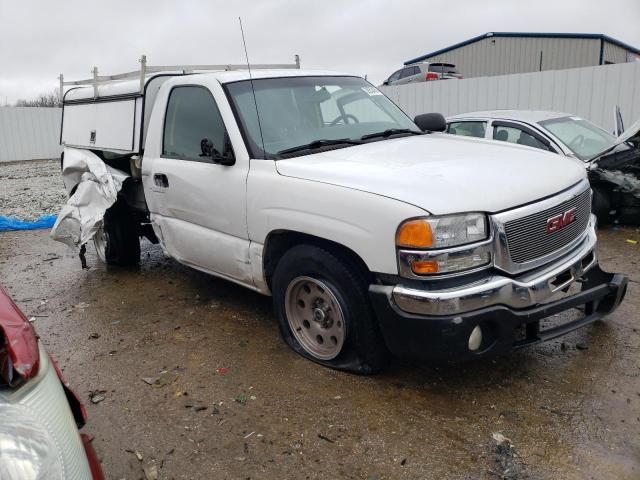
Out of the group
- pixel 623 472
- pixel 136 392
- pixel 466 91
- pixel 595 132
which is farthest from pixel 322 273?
pixel 466 91

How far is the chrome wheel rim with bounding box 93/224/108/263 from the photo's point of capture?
6250 mm

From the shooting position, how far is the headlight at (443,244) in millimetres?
2867

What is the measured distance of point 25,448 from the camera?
1503 millimetres

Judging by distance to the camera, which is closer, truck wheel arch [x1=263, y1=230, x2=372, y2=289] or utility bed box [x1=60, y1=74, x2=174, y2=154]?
truck wheel arch [x1=263, y1=230, x2=372, y2=289]

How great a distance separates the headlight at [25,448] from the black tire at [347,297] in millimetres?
1954

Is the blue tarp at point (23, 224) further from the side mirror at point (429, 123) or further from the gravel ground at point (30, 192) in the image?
the side mirror at point (429, 123)

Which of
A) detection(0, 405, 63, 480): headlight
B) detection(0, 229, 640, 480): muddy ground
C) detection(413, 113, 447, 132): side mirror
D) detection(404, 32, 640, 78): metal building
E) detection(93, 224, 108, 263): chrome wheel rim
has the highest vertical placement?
detection(404, 32, 640, 78): metal building

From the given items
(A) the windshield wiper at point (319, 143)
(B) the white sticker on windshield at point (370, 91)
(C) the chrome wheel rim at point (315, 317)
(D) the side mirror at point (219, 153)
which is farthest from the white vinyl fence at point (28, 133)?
(C) the chrome wheel rim at point (315, 317)

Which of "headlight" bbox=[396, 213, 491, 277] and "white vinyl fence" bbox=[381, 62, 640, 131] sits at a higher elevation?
"white vinyl fence" bbox=[381, 62, 640, 131]

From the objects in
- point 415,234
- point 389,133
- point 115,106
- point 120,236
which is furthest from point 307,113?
point 120,236

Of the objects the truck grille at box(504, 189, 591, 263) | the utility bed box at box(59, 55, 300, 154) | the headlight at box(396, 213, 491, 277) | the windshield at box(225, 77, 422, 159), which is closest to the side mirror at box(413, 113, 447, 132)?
the windshield at box(225, 77, 422, 159)

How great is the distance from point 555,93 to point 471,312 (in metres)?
10.2

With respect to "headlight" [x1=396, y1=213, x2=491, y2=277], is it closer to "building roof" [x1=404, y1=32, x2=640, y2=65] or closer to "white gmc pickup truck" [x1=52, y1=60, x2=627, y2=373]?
"white gmc pickup truck" [x1=52, y1=60, x2=627, y2=373]

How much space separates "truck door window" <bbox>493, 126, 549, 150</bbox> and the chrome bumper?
4.52 m
